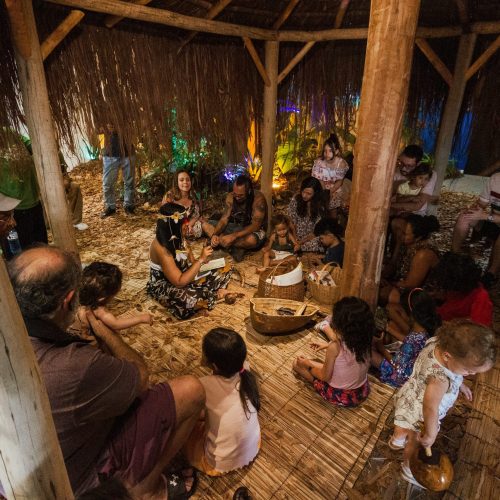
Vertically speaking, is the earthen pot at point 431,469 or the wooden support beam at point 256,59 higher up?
the wooden support beam at point 256,59

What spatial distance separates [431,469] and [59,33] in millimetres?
4211

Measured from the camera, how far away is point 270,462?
2107 mm

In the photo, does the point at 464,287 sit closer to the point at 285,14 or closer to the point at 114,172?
the point at 285,14

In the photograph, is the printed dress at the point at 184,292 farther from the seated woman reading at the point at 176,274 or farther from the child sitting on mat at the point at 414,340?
the child sitting on mat at the point at 414,340

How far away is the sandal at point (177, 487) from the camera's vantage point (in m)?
1.88

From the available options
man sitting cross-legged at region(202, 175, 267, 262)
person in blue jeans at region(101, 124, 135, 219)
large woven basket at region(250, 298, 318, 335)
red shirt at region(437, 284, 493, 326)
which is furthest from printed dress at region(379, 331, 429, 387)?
person in blue jeans at region(101, 124, 135, 219)

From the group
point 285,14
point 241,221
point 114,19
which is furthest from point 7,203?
point 285,14

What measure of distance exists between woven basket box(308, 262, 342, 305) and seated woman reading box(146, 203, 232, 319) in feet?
3.32

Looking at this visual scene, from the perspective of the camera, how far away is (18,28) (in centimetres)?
271

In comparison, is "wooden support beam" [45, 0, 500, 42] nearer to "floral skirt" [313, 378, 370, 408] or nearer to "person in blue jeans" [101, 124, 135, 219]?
"person in blue jeans" [101, 124, 135, 219]

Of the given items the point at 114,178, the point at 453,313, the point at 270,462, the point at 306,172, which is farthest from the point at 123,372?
the point at 306,172

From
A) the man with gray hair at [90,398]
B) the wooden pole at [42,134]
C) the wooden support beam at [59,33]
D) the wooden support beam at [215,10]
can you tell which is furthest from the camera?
the wooden support beam at [215,10]

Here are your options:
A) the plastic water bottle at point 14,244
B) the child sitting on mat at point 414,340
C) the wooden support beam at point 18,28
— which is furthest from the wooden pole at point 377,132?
the plastic water bottle at point 14,244

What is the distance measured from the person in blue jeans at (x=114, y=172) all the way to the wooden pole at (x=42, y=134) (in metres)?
2.72
